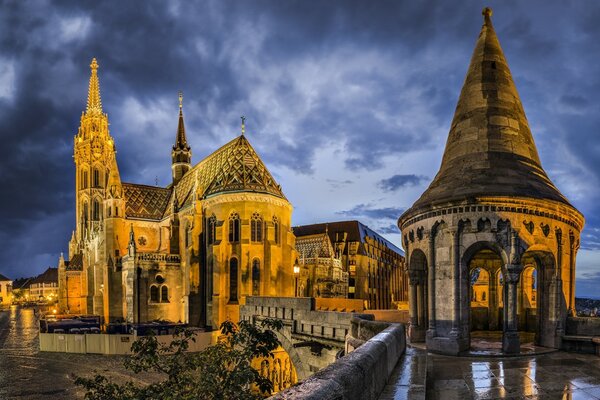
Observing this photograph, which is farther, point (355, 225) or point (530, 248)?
point (355, 225)

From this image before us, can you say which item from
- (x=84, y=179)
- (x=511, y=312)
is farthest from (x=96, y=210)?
(x=511, y=312)

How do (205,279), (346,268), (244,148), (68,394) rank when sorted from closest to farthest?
(68,394) < (205,279) < (244,148) < (346,268)

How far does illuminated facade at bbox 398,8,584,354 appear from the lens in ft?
43.4

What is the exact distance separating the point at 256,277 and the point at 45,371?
56.8 feet

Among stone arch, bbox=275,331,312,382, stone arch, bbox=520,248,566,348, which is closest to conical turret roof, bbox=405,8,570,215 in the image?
stone arch, bbox=520,248,566,348

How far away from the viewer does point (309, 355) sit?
23656 mm

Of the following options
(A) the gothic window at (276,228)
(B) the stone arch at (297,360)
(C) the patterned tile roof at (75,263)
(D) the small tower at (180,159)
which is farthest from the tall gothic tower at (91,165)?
→ (B) the stone arch at (297,360)

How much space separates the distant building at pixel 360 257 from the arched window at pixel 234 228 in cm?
2540

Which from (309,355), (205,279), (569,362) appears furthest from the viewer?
(205,279)

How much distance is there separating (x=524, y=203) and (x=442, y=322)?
12.4ft

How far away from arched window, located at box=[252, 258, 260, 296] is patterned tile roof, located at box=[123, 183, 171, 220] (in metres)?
18.9

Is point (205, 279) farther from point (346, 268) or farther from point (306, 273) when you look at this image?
point (346, 268)

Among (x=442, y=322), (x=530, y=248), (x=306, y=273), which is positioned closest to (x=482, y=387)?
(x=442, y=322)

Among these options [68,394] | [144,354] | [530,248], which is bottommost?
[68,394]
